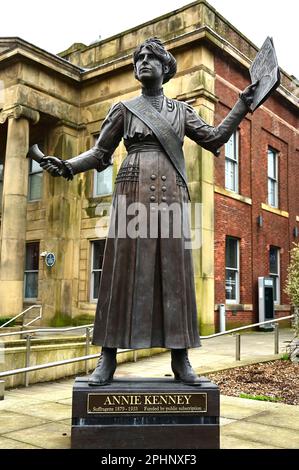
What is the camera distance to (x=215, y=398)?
3863 mm

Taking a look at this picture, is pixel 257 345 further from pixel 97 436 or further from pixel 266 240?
pixel 97 436

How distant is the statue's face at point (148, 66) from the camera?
14.2 ft

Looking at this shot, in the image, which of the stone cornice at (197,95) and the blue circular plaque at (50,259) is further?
the blue circular plaque at (50,259)

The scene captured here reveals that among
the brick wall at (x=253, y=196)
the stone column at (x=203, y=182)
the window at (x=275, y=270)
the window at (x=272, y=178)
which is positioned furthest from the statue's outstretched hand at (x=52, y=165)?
the window at (x=272, y=178)

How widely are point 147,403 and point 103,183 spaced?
1537 cm

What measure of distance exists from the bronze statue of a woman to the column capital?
13.4 m

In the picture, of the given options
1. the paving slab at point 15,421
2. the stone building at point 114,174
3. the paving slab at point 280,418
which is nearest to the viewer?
the paving slab at point 15,421

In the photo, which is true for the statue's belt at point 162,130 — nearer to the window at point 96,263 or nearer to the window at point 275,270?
the window at point 96,263

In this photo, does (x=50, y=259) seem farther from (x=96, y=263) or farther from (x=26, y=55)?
(x=26, y=55)

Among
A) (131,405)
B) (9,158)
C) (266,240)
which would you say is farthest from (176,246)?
(266,240)

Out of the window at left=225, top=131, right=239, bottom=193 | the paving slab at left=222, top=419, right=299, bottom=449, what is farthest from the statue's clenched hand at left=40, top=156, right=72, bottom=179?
the window at left=225, top=131, right=239, bottom=193

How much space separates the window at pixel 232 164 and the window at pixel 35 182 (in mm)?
7291

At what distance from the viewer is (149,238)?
4.17m
